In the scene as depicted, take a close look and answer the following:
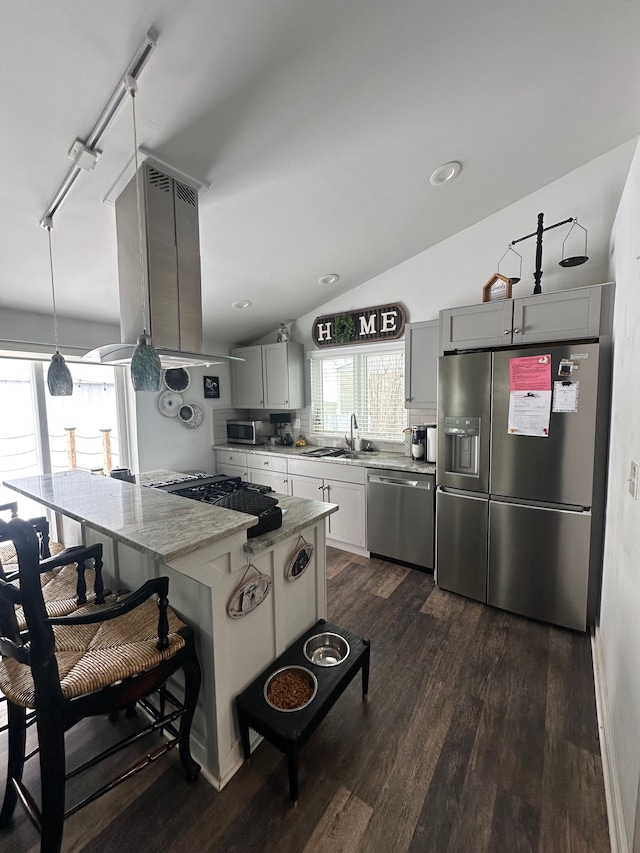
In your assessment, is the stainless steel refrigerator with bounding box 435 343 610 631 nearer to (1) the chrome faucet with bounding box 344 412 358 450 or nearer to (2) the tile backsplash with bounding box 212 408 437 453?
(2) the tile backsplash with bounding box 212 408 437 453

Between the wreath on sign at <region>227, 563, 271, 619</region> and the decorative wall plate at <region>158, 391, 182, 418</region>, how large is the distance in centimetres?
298

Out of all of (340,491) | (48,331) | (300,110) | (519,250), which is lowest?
A: (340,491)

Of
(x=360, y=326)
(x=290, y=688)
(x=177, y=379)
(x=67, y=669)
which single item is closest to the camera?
(x=67, y=669)

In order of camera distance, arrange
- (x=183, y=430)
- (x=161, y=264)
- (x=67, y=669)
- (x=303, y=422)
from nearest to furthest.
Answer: (x=67, y=669) < (x=161, y=264) < (x=183, y=430) < (x=303, y=422)

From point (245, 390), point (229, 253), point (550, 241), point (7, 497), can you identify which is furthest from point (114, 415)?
point (550, 241)

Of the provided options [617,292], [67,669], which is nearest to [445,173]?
[617,292]

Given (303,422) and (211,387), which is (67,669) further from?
(211,387)

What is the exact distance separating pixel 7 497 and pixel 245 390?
2530 mm

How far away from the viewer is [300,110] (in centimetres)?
158

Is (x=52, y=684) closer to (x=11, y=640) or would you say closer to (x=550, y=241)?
(x=11, y=640)

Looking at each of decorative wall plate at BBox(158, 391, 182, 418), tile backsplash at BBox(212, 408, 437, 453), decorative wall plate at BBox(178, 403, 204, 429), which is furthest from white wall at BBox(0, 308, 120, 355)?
tile backsplash at BBox(212, 408, 437, 453)

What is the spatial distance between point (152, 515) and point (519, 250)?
3200mm

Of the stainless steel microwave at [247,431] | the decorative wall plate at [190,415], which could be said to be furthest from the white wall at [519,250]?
the decorative wall plate at [190,415]

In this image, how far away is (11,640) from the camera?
1070 mm
